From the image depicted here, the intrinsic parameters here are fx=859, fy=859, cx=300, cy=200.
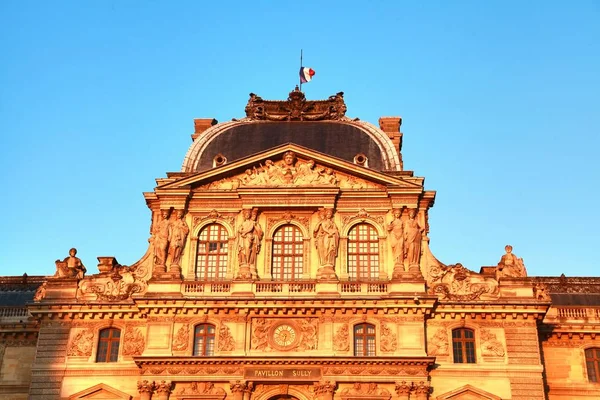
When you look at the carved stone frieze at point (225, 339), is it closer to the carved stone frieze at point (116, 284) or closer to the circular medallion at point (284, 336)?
the circular medallion at point (284, 336)

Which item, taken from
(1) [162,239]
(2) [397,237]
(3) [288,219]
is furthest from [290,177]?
(1) [162,239]

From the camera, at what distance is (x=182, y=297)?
1587 inches

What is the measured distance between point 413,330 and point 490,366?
3815mm

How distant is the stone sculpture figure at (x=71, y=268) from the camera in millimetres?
42125

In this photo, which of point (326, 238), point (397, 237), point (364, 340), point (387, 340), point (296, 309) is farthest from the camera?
point (326, 238)

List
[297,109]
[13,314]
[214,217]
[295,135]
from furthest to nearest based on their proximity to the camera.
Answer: [297,109] → [295,135] → [13,314] → [214,217]

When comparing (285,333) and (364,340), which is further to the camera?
(285,333)

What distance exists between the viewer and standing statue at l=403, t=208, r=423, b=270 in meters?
40.9

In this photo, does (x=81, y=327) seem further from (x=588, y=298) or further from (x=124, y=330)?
(x=588, y=298)

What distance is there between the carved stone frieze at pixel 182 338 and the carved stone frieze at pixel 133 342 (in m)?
1.62

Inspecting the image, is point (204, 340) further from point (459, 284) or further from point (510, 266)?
point (510, 266)

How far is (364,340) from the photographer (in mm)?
39406

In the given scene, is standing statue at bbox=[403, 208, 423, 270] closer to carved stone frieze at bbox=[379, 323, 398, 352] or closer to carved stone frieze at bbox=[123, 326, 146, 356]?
carved stone frieze at bbox=[379, 323, 398, 352]

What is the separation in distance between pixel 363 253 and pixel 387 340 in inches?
188
